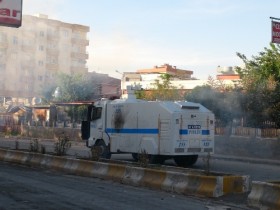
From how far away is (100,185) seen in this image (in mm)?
11430

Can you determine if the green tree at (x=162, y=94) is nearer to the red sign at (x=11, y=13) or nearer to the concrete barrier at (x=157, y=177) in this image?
the concrete barrier at (x=157, y=177)

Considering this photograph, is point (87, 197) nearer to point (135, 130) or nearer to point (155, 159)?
point (155, 159)

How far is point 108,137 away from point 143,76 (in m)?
65.5

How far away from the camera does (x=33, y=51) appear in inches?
442

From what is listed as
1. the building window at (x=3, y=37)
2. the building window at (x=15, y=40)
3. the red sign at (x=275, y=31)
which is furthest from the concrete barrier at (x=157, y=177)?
the red sign at (x=275, y=31)

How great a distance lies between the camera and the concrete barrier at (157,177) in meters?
9.80

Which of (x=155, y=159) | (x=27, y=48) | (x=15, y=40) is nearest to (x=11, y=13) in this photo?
(x=15, y=40)

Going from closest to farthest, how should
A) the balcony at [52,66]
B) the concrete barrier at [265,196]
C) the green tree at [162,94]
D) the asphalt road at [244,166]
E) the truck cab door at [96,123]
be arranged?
the concrete barrier at [265,196] < the balcony at [52,66] < the asphalt road at [244,166] < the truck cab door at [96,123] < the green tree at [162,94]

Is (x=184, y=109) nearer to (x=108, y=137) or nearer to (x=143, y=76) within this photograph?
(x=108, y=137)

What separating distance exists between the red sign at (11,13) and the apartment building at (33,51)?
1.35ft

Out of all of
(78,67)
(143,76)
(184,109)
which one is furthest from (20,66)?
(143,76)

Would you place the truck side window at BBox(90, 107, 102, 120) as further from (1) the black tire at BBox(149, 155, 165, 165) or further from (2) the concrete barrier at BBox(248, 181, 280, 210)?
(2) the concrete barrier at BBox(248, 181, 280, 210)

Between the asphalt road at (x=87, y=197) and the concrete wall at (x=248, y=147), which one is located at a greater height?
the concrete wall at (x=248, y=147)

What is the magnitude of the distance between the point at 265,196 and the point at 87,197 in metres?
3.46
